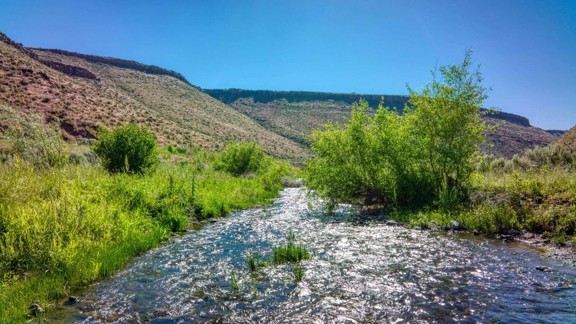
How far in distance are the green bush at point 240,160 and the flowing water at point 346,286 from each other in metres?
25.8

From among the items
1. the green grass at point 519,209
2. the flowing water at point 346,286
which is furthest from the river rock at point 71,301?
the green grass at point 519,209

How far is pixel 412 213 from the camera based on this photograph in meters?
16.6

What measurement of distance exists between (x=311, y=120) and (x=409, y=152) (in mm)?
85235

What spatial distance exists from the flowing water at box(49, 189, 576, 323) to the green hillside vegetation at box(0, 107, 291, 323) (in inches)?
23.7

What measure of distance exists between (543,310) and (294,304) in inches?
187

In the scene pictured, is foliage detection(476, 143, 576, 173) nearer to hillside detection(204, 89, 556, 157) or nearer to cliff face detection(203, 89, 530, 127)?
hillside detection(204, 89, 556, 157)

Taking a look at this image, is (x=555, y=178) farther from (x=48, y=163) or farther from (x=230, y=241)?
(x=48, y=163)

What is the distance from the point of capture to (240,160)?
3866 centimetres

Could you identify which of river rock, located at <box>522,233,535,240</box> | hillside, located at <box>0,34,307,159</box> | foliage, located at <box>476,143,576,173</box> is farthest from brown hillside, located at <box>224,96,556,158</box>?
river rock, located at <box>522,233,535,240</box>

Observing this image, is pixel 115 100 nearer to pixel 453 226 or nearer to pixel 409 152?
pixel 409 152

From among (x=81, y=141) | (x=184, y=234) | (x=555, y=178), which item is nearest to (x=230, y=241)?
(x=184, y=234)

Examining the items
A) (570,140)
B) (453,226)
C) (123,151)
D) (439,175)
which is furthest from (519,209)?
(123,151)

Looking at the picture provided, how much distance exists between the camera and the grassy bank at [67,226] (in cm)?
767

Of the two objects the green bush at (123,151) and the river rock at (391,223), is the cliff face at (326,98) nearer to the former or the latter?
the green bush at (123,151)
